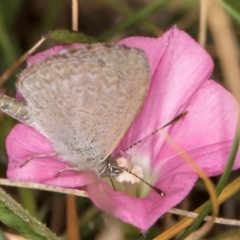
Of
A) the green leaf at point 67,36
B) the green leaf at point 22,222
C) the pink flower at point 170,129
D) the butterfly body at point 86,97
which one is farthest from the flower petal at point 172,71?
the green leaf at point 22,222

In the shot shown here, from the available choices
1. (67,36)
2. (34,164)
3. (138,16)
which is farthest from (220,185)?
(138,16)

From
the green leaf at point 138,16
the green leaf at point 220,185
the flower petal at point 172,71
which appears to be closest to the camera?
the green leaf at point 220,185

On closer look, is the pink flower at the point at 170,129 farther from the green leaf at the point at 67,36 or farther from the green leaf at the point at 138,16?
the green leaf at the point at 138,16

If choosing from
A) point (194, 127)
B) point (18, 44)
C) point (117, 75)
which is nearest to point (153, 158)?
point (194, 127)

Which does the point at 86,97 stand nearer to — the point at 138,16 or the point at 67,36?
the point at 67,36

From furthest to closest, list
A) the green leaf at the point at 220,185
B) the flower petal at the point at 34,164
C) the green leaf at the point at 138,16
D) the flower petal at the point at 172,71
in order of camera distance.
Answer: the green leaf at the point at 138,16
the flower petal at the point at 172,71
the flower petal at the point at 34,164
the green leaf at the point at 220,185

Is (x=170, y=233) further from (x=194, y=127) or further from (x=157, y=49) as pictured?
(x=157, y=49)

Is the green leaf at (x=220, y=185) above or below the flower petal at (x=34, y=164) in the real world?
below
